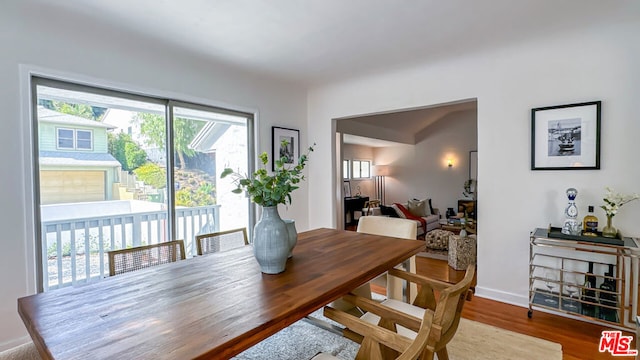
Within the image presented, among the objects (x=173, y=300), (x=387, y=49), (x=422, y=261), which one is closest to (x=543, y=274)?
(x=422, y=261)

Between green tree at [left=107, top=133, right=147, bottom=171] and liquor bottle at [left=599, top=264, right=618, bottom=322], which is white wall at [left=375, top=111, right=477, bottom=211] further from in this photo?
green tree at [left=107, top=133, right=147, bottom=171]

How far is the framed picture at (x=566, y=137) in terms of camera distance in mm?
2531

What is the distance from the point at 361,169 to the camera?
30.2 feet

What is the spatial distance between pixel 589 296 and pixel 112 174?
13.5 feet

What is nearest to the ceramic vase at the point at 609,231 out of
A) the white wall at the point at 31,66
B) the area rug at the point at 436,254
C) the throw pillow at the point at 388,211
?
the area rug at the point at 436,254

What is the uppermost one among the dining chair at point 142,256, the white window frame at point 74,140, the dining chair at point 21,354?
the white window frame at point 74,140

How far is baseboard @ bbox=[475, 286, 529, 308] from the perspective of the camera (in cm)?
285

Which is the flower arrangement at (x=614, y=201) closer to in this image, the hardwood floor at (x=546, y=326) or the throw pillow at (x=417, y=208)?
the hardwood floor at (x=546, y=326)

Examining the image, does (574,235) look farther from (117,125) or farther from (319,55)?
(117,125)

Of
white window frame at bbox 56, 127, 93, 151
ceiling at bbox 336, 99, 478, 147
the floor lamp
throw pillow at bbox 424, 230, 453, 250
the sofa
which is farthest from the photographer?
the floor lamp

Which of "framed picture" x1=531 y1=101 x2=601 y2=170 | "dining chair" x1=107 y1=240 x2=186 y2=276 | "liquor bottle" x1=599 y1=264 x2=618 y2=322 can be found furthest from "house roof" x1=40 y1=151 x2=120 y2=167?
"liquor bottle" x1=599 y1=264 x2=618 y2=322

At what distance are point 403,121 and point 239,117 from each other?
4642mm

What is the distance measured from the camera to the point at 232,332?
948 mm

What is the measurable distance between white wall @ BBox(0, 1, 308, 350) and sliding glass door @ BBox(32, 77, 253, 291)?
0.35 ft
